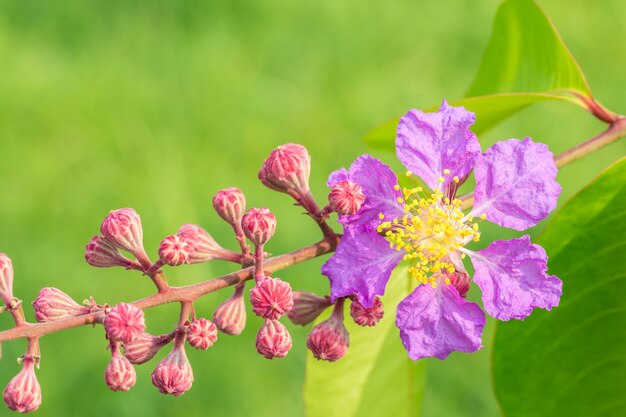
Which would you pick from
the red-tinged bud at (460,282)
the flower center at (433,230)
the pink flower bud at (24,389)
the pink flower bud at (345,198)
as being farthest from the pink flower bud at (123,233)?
the red-tinged bud at (460,282)

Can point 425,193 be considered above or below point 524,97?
below

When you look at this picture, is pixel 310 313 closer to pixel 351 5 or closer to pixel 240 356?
pixel 240 356

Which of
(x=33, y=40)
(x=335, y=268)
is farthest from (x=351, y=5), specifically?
(x=335, y=268)

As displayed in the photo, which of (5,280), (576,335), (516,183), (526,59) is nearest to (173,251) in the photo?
(5,280)

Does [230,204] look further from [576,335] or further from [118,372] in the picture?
[576,335]

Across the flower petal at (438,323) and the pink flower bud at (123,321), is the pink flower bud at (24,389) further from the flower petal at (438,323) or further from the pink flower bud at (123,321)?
the flower petal at (438,323)
